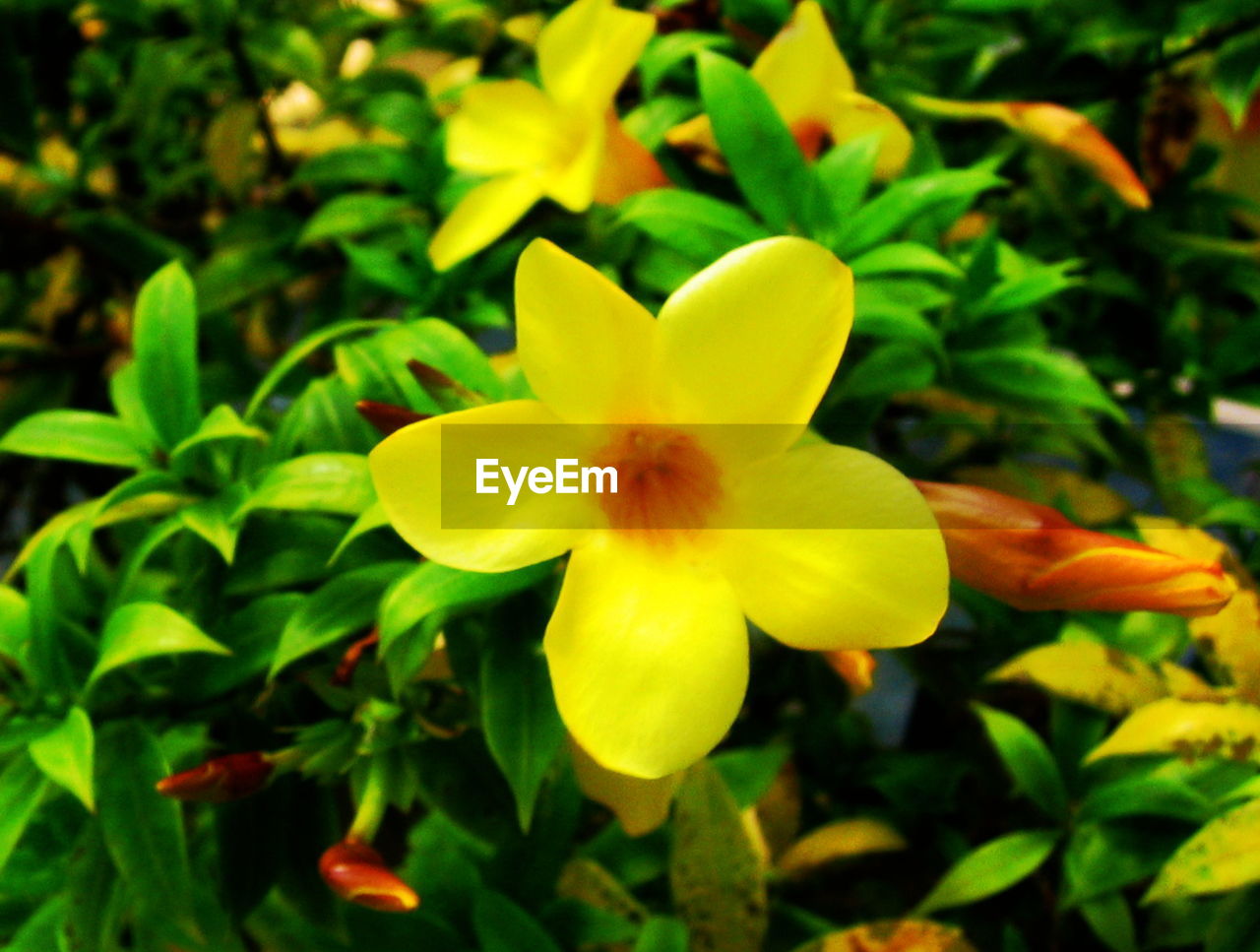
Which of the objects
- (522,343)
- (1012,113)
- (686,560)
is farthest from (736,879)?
(1012,113)

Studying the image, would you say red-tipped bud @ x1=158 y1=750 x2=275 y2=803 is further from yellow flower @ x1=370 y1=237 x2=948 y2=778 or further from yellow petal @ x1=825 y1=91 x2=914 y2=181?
yellow petal @ x1=825 y1=91 x2=914 y2=181

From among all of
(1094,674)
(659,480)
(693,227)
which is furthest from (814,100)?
(1094,674)

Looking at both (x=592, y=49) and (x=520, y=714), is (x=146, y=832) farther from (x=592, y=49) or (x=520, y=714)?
(x=592, y=49)

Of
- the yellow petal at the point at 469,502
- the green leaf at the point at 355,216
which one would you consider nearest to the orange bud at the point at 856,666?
the yellow petal at the point at 469,502

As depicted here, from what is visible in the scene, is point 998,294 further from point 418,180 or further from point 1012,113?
point 418,180

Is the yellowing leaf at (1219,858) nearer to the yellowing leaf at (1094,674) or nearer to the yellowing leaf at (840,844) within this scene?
the yellowing leaf at (1094,674)
